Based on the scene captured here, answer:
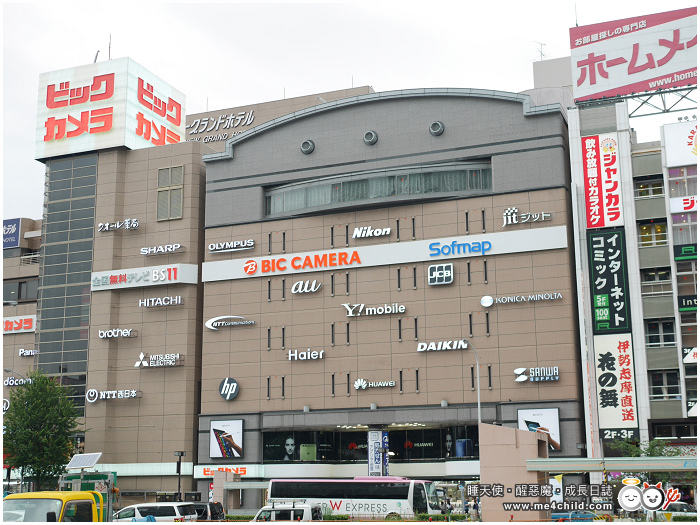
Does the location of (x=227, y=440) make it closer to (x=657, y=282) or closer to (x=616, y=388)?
(x=616, y=388)

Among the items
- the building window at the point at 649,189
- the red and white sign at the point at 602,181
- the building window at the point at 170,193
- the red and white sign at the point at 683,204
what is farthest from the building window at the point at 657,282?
the building window at the point at 170,193

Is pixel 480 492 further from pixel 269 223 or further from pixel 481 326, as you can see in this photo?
pixel 269 223

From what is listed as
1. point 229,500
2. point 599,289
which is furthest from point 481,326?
point 229,500

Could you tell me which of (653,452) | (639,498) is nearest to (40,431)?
(653,452)

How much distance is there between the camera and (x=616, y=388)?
200ft

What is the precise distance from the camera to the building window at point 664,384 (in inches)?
2373

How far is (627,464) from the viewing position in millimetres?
37781

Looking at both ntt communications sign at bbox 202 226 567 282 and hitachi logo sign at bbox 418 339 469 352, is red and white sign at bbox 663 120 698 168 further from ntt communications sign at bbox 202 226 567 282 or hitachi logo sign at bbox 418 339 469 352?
hitachi logo sign at bbox 418 339 469 352

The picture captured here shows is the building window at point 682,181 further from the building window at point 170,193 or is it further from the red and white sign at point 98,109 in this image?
the red and white sign at point 98,109

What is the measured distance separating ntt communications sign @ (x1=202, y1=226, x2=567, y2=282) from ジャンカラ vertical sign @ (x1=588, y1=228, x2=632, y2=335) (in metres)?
2.72

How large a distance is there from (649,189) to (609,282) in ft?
27.8

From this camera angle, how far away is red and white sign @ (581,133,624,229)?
63656 mm

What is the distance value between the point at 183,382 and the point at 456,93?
3607 centimetres

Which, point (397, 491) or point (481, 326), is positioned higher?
point (481, 326)
